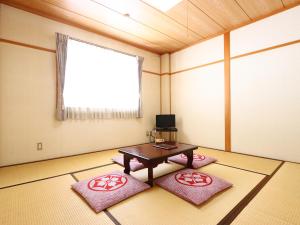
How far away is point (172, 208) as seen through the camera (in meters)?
1.51

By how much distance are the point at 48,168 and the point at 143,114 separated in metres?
2.53

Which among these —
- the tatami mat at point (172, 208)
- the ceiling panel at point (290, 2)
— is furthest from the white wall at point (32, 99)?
the ceiling panel at point (290, 2)

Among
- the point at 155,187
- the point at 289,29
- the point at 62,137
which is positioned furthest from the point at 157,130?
the point at 289,29

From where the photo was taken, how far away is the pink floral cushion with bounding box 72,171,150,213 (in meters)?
1.56

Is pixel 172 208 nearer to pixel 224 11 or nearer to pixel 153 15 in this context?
pixel 153 15

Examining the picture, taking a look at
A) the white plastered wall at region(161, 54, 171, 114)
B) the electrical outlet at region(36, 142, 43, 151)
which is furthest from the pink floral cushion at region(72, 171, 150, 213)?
the white plastered wall at region(161, 54, 171, 114)

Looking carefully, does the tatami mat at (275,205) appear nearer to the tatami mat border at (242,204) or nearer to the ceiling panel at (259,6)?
the tatami mat border at (242,204)

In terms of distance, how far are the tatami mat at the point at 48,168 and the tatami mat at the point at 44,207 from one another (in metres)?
0.29

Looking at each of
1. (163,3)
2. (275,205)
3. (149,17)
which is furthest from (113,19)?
(275,205)

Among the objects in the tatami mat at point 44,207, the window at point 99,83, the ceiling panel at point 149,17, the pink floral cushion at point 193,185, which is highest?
the ceiling panel at point 149,17

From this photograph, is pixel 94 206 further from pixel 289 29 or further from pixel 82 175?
pixel 289 29

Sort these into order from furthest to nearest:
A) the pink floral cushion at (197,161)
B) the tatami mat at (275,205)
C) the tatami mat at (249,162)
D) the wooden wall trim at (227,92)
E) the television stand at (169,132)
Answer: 1. the television stand at (169,132)
2. the wooden wall trim at (227,92)
3. the pink floral cushion at (197,161)
4. the tatami mat at (249,162)
5. the tatami mat at (275,205)

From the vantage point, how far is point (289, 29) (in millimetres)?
2869

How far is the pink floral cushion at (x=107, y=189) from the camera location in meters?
1.56
